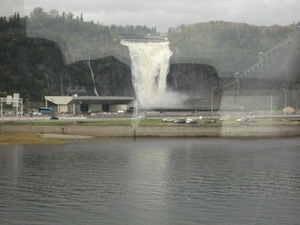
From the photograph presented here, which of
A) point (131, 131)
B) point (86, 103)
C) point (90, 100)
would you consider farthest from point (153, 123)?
point (86, 103)

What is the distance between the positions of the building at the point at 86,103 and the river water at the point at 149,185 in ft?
61.5

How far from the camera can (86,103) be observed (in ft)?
143

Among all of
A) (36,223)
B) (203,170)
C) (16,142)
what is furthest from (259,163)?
(16,142)

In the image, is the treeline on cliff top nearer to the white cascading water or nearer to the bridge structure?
the white cascading water

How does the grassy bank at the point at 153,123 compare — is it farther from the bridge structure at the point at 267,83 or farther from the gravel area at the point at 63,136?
the bridge structure at the point at 267,83

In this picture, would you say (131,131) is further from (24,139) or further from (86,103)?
(86,103)

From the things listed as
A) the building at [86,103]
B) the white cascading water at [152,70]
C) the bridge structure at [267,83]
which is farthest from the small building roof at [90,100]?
the bridge structure at [267,83]

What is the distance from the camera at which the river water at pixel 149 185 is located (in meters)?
11.6

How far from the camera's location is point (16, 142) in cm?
2595

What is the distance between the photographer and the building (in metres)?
42.1

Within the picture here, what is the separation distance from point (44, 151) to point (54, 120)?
1018 cm

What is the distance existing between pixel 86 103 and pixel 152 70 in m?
7.24

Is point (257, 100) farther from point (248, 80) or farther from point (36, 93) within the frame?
point (36, 93)

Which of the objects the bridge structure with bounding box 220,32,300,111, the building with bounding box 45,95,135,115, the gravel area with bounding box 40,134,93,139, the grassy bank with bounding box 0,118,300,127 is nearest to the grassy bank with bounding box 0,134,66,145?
the gravel area with bounding box 40,134,93,139
